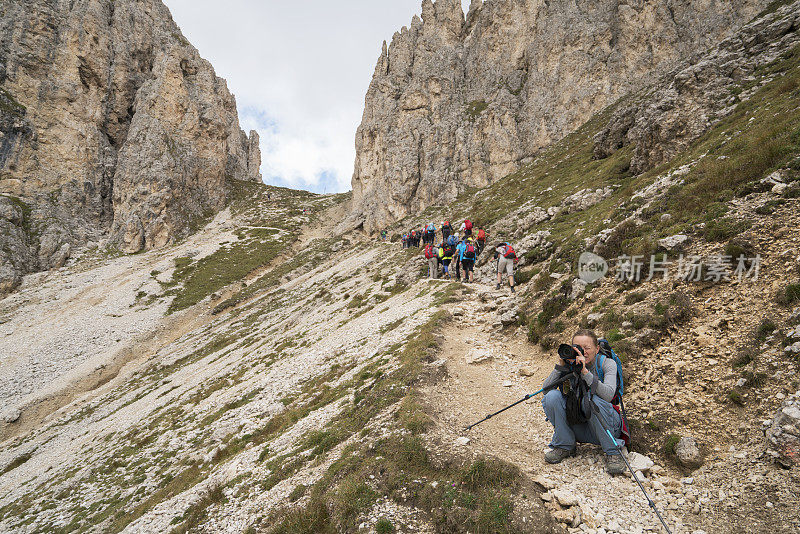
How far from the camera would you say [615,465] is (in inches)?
265

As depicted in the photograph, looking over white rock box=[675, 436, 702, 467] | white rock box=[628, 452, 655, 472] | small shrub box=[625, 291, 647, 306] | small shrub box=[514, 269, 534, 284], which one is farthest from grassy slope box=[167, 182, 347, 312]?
white rock box=[675, 436, 702, 467]

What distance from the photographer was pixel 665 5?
63.5 metres

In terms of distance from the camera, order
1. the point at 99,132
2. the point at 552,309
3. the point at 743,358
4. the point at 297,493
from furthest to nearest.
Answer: the point at 99,132
the point at 552,309
the point at 297,493
the point at 743,358

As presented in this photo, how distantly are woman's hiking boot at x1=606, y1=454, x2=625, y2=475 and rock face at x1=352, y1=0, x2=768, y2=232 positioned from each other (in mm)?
69705

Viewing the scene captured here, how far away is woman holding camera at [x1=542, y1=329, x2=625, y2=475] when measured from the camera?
22.6 ft

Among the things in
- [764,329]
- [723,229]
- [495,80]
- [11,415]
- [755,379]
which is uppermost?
[495,80]

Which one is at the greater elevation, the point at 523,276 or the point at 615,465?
the point at 523,276

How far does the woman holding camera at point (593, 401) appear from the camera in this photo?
690cm

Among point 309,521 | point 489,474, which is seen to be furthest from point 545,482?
point 309,521

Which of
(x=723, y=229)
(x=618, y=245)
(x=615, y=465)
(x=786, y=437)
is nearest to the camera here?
(x=786, y=437)

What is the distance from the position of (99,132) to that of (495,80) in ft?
362

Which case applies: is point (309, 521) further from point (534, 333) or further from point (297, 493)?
point (534, 333)

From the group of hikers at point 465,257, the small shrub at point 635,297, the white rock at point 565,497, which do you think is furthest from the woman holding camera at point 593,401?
the group of hikers at point 465,257

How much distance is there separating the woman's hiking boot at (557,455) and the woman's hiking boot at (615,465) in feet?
2.54
